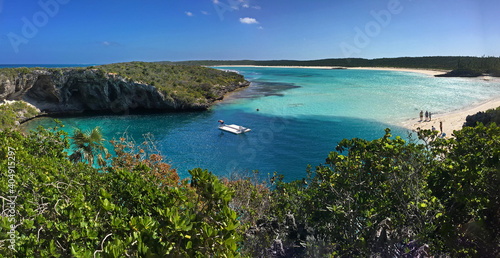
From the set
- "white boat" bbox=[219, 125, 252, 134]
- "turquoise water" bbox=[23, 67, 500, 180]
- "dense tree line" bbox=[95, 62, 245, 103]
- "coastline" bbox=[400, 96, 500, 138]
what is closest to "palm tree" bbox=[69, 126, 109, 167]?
"turquoise water" bbox=[23, 67, 500, 180]

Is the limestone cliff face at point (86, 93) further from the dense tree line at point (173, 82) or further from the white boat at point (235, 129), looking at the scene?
the white boat at point (235, 129)

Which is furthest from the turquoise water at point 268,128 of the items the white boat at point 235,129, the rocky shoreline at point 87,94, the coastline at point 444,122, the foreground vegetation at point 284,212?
the foreground vegetation at point 284,212

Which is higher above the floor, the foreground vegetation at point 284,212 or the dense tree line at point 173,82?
the dense tree line at point 173,82

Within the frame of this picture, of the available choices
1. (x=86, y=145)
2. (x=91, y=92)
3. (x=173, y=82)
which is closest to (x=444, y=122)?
(x=86, y=145)

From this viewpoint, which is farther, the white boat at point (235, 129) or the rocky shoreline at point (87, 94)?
the rocky shoreline at point (87, 94)

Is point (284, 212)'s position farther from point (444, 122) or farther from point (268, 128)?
point (444, 122)

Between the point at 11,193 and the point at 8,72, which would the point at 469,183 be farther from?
the point at 8,72

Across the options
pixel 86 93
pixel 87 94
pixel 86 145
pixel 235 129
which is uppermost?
pixel 86 93
